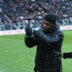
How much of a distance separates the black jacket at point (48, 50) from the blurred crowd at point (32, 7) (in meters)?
29.2

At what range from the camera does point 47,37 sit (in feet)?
19.9

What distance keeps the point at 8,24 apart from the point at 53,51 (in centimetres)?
2830

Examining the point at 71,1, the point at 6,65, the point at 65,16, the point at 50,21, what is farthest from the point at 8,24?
the point at 50,21

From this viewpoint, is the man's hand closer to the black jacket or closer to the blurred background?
the black jacket

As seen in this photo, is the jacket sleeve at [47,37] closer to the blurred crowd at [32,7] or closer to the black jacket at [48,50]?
the black jacket at [48,50]

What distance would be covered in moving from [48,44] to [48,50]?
144 mm

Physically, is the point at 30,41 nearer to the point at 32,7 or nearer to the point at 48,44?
the point at 48,44

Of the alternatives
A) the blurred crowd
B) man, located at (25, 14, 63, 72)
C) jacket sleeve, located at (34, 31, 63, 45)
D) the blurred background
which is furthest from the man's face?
the blurred crowd

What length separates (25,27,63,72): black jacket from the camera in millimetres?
6090

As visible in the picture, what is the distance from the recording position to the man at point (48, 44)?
6.10m

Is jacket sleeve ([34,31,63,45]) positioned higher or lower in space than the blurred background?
higher

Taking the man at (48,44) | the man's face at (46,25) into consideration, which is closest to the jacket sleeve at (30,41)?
the man at (48,44)

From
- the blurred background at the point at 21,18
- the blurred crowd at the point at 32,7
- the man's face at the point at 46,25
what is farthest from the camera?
the blurred crowd at the point at 32,7

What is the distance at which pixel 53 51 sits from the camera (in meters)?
6.19
